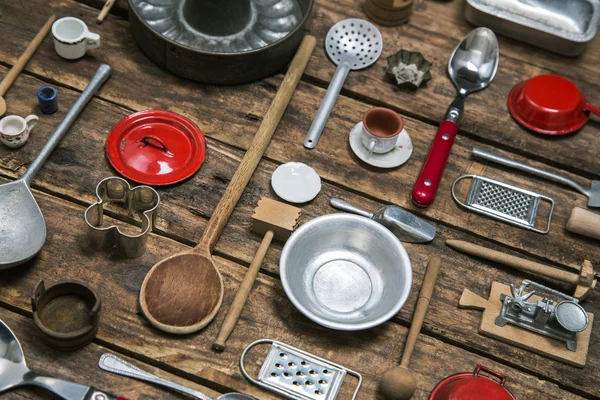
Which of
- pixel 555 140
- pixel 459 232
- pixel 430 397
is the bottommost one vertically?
pixel 430 397

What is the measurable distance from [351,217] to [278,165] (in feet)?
0.88

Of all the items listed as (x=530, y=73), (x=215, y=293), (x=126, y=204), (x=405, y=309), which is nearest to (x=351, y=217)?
(x=405, y=309)

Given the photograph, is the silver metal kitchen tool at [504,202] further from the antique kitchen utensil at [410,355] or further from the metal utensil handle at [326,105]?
the metal utensil handle at [326,105]

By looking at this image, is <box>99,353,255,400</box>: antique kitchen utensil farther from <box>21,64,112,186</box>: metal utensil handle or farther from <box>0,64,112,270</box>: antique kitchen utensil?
<box>21,64,112,186</box>: metal utensil handle

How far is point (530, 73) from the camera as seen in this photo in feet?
7.07

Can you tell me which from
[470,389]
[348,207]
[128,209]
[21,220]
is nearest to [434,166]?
[348,207]

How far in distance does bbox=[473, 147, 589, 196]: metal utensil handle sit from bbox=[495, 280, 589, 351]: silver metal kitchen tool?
0.34 meters

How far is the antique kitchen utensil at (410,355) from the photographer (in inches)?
60.1

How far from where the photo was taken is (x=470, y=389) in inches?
59.7

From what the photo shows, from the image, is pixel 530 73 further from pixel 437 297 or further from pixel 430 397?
pixel 430 397

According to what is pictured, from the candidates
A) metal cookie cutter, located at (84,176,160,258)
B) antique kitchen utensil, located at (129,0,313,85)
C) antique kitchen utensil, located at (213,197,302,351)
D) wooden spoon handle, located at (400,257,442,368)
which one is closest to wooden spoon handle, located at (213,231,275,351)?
antique kitchen utensil, located at (213,197,302,351)

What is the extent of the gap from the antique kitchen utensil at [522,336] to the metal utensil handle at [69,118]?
97 cm

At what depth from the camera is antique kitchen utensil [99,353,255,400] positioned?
1.51m

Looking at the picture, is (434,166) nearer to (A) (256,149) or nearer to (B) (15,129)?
(A) (256,149)
